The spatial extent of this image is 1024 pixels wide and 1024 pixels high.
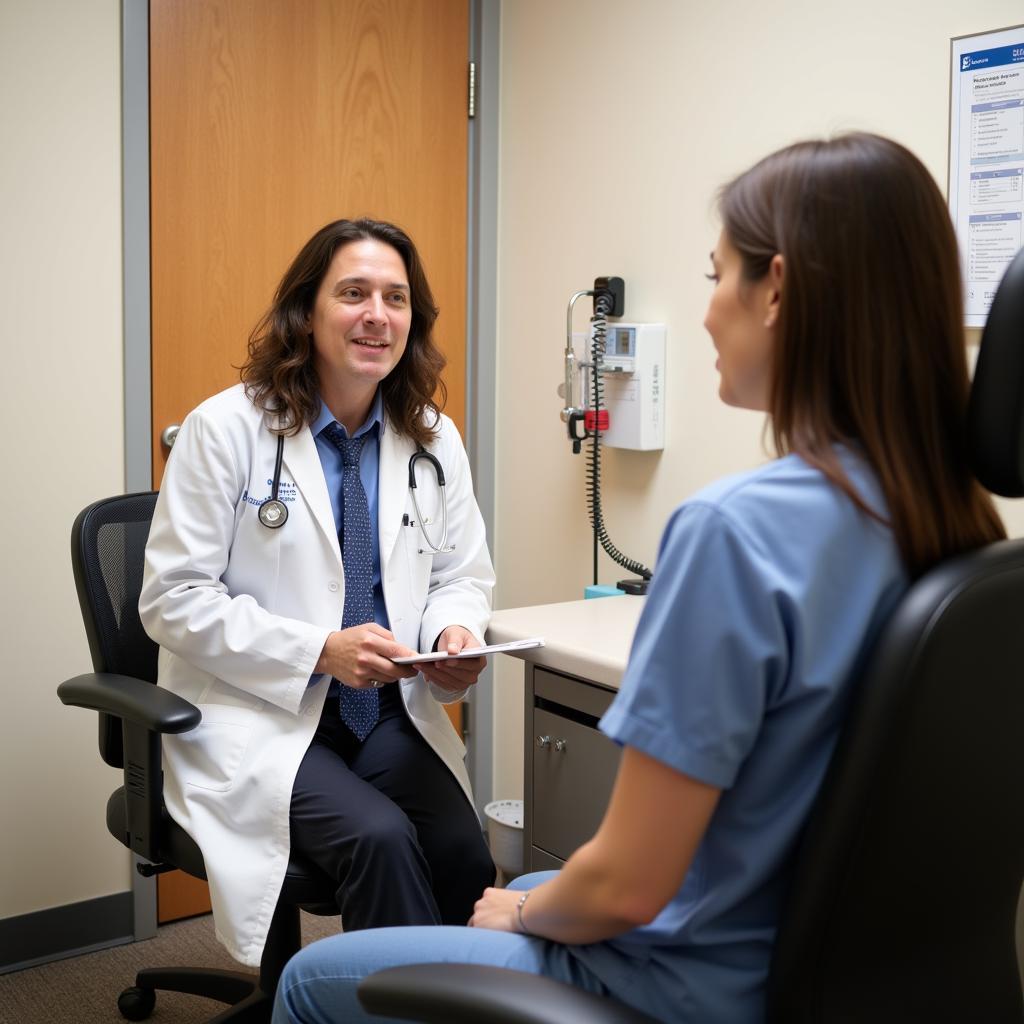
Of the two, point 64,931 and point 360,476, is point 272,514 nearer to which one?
point 360,476

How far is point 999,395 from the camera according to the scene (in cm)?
82

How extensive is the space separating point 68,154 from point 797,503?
1868mm

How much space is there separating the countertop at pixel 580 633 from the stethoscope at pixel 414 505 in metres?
0.16

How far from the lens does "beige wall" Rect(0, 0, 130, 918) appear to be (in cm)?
217

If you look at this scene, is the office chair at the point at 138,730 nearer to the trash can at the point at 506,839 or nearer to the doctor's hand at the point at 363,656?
the doctor's hand at the point at 363,656

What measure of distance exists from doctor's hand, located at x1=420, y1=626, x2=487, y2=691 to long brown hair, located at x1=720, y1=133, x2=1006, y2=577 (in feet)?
3.10

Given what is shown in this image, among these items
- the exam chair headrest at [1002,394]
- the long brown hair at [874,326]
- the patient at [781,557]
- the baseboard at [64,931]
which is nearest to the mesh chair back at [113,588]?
the baseboard at [64,931]

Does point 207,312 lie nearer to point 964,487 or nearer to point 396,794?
point 396,794

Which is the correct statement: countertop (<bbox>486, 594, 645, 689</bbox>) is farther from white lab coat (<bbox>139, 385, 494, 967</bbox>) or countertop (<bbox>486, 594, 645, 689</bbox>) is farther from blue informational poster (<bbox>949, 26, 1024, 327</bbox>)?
blue informational poster (<bbox>949, 26, 1024, 327</bbox>)

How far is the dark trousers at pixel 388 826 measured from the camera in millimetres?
1533

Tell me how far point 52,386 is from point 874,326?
5.96ft

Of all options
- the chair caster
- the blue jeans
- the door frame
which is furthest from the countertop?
the chair caster

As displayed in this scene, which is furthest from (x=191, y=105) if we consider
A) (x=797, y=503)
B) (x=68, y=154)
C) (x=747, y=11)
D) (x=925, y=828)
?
(x=925, y=828)

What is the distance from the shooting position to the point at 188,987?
2037mm
